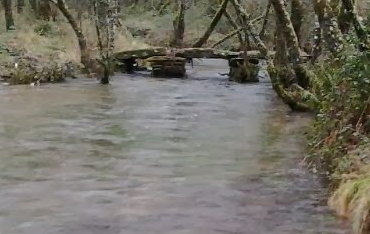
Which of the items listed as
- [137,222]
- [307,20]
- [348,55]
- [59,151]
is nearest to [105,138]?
[59,151]

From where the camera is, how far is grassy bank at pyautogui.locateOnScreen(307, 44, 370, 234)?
7.96 m

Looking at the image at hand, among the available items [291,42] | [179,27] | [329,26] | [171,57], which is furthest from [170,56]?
[329,26]

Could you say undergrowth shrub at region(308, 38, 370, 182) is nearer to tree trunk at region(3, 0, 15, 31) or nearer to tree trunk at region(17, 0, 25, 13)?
tree trunk at region(3, 0, 15, 31)

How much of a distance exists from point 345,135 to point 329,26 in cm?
524

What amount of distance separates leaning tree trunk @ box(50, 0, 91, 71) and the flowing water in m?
6.88

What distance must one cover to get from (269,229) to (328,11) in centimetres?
868

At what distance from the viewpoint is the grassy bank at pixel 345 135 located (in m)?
7.96

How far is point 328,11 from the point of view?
15.1m

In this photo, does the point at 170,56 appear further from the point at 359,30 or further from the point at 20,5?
the point at 359,30

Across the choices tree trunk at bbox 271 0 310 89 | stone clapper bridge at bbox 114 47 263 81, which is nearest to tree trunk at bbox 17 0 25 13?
stone clapper bridge at bbox 114 47 263 81

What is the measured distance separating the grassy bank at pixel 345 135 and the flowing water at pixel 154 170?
264 millimetres

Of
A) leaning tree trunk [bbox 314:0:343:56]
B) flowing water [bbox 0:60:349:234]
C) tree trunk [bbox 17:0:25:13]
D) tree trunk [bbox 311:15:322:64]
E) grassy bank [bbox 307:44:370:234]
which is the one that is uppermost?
tree trunk [bbox 17:0:25:13]

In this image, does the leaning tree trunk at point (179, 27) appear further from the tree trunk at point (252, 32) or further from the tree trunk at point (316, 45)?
the tree trunk at point (316, 45)

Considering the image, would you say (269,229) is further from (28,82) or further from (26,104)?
(28,82)
